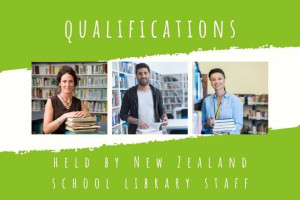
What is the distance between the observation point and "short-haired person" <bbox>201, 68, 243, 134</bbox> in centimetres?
534

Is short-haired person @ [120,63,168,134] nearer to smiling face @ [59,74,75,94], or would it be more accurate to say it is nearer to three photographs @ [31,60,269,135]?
three photographs @ [31,60,269,135]

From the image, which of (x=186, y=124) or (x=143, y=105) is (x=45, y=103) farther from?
(x=186, y=124)

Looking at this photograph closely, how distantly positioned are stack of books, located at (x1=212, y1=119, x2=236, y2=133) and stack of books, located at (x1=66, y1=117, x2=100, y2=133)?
1.73 meters

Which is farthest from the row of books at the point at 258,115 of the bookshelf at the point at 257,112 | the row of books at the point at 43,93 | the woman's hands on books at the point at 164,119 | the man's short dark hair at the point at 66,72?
the row of books at the point at 43,93

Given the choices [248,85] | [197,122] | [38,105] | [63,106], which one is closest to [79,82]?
[63,106]

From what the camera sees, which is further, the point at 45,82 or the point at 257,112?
the point at 45,82

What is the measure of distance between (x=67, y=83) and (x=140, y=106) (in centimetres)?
113

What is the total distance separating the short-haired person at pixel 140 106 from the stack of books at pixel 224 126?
0.73 metres

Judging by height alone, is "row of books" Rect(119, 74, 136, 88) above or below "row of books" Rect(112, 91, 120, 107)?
above

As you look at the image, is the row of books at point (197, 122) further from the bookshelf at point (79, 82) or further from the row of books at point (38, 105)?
the row of books at point (38, 105)

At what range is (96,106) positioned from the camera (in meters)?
5.44

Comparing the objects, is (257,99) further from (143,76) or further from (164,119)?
(143,76)

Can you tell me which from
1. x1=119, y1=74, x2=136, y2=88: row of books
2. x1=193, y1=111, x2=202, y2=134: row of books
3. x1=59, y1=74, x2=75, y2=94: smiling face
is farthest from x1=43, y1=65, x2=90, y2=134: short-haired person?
x1=193, y1=111, x2=202, y2=134: row of books

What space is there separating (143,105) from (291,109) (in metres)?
2.13
